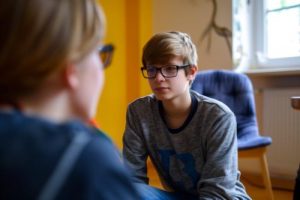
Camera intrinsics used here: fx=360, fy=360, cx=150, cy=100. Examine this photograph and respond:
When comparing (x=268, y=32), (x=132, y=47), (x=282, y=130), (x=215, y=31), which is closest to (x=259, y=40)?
(x=268, y=32)

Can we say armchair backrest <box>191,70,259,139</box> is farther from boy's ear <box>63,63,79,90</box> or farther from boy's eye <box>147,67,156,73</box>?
boy's ear <box>63,63,79,90</box>

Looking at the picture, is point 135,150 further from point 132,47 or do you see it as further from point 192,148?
point 132,47

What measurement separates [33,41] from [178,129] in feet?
2.92

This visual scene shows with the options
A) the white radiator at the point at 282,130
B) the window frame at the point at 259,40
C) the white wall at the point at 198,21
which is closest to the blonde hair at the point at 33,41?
the white radiator at the point at 282,130

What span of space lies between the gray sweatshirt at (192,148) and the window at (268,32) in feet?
5.38

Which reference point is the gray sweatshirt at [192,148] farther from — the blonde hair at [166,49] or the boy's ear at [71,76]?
the boy's ear at [71,76]

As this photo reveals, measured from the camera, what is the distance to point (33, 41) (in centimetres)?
41

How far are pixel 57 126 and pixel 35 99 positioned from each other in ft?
0.24

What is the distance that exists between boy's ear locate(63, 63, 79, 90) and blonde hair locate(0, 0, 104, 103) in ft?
0.04

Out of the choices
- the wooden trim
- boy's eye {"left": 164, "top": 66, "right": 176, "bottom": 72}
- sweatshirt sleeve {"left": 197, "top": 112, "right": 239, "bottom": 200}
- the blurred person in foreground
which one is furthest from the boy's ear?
the wooden trim

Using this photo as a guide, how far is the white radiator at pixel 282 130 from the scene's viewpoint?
248cm

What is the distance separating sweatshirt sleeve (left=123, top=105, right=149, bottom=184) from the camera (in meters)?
1.32

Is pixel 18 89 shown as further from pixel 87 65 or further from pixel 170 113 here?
pixel 170 113

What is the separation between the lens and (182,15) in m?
3.05
